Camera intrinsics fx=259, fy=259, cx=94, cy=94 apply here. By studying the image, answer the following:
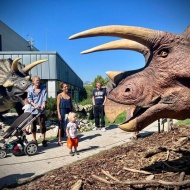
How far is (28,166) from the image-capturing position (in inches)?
197

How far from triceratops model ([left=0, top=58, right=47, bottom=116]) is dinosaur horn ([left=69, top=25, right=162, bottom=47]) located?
20.5 feet

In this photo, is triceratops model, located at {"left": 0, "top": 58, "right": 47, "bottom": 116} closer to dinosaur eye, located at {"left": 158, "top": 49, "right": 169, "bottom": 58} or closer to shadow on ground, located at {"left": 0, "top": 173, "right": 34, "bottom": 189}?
shadow on ground, located at {"left": 0, "top": 173, "right": 34, "bottom": 189}

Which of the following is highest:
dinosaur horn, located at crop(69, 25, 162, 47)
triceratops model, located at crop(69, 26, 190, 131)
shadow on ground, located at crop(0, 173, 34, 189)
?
dinosaur horn, located at crop(69, 25, 162, 47)

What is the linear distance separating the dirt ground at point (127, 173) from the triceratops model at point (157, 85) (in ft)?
3.35

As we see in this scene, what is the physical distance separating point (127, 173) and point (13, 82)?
6.09 meters

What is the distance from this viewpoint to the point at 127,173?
12.7 feet

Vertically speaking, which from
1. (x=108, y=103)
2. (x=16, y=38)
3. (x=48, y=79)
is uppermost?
(x=16, y=38)

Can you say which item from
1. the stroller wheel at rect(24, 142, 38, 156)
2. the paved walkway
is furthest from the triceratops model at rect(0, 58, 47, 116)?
the stroller wheel at rect(24, 142, 38, 156)

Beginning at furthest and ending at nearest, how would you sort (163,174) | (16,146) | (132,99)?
(16,146), (163,174), (132,99)

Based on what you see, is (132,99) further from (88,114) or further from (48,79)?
(48,79)

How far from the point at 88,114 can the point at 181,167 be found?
9346mm

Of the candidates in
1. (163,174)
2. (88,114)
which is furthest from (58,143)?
(88,114)

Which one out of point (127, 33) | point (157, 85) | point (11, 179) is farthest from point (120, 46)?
point (11, 179)

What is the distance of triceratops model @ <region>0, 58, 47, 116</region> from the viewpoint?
862 centimetres
